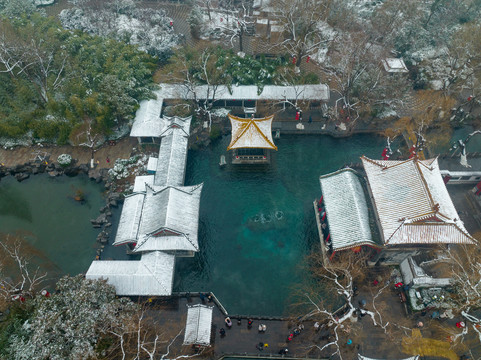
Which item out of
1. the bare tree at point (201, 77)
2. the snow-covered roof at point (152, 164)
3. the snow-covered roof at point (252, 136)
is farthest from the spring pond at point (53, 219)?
the snow-covered roof at point (252, 136)

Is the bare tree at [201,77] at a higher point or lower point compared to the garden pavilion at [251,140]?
higher

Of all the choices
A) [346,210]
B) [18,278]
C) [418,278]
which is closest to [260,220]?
[346,210]

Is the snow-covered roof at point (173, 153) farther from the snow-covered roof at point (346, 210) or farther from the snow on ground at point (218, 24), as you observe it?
the snow on ground at point (218, 24)

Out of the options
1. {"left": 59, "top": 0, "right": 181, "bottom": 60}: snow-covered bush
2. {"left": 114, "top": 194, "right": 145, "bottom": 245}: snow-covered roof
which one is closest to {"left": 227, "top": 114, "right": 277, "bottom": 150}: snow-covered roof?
{"left": 114, "top": 194, "right": 145, "bottom": 245}: snow-covered roof

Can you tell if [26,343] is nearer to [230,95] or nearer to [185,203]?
[185,203]

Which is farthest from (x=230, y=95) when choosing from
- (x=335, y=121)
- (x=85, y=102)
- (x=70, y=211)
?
(x=70, y=211)

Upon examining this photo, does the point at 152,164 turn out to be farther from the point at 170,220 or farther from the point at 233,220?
the point at 233,220
